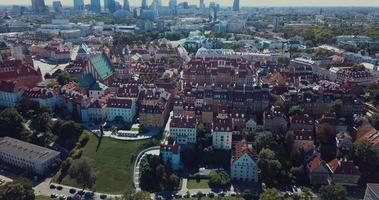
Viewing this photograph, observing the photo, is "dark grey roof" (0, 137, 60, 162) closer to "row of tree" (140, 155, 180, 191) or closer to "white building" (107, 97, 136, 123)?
"white building" (107, 97, 136, 123)

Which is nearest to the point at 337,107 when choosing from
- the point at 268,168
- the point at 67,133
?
the point at 268,168

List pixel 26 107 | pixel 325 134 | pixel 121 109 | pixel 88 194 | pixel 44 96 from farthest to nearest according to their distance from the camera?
pixel 44 96 < pixel 26 107 < pixel 121 109 < pixel 325 134 < pixel 88 194

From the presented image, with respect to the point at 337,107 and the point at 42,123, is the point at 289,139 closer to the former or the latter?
the point at 337,107

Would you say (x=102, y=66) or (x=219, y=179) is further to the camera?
(x=102, y=66)

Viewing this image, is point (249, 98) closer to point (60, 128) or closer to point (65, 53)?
point (60, 128)

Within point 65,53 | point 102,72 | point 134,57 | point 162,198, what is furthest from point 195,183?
point 65,53

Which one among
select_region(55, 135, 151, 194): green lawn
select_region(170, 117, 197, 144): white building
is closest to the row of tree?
select_region(55, 135, 151, 194): green lawn

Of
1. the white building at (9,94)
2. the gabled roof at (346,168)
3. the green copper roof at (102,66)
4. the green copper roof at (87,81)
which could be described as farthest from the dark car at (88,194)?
the green copper roof at (102,66)
